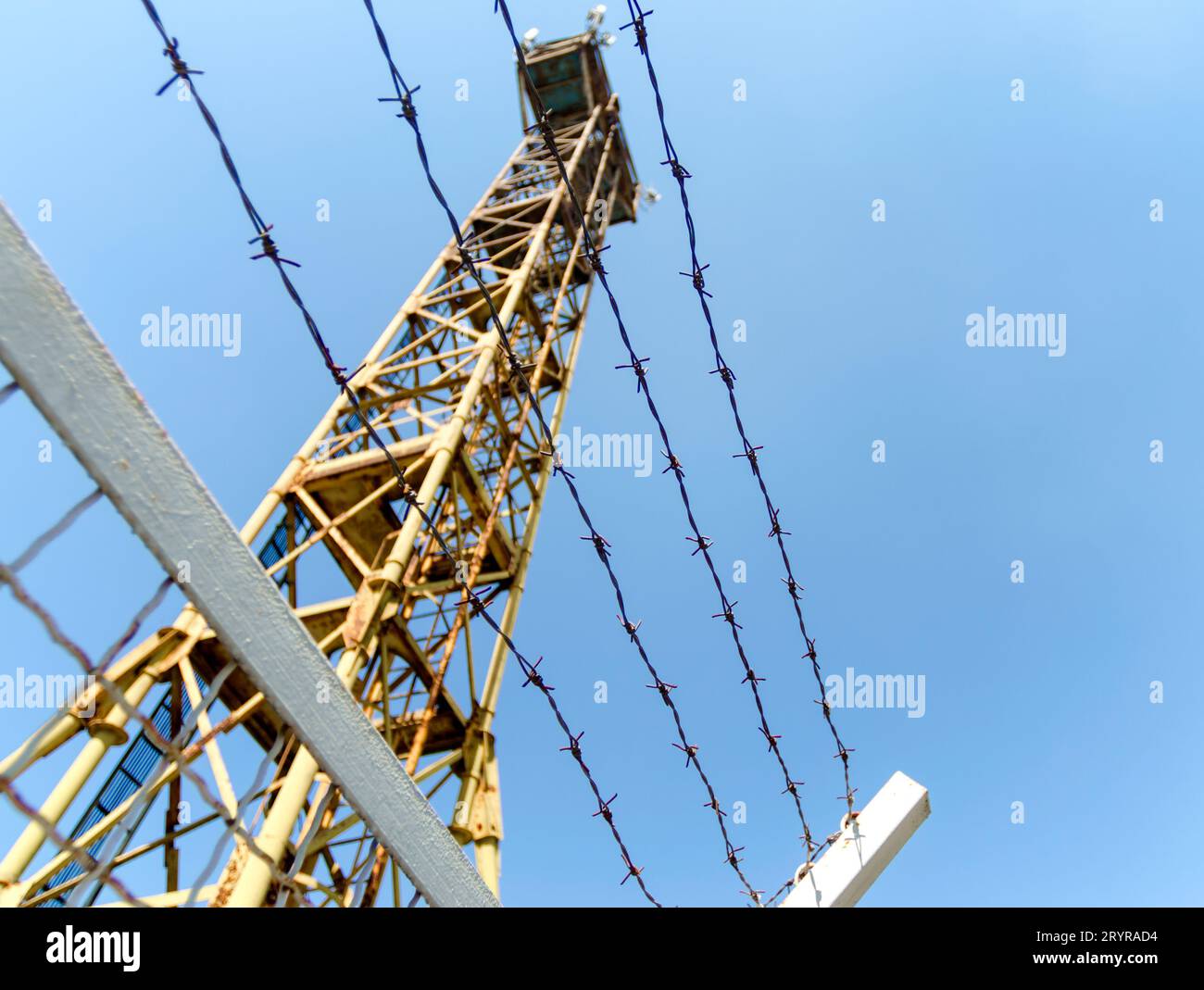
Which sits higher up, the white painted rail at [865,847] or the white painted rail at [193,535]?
the white painted rail at [193,535]

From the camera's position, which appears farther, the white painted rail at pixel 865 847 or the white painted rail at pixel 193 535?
the white painted rail at pixel 865 847

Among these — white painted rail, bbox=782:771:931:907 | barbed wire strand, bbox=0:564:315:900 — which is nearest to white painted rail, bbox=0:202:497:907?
barbed wire strand, bbox=0:564:315:900

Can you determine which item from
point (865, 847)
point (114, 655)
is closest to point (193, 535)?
point (114, 655)

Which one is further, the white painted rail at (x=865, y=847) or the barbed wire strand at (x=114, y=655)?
the white painted rail at (x=865, y=847)

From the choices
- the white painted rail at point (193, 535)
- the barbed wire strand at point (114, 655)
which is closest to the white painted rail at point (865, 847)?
the white painted rail at point (193, 535)

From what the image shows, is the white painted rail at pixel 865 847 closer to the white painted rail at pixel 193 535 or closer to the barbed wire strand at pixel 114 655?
the white painted rail at pixel 193 535

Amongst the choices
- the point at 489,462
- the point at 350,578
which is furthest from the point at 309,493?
the point at 489,462

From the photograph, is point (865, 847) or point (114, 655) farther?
point (865, 847)

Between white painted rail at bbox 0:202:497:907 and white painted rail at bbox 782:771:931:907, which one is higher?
white painted rail at bbox 0:202:497:907

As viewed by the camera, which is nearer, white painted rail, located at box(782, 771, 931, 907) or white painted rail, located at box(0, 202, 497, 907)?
white painted rail, located at box(0, 202, 497, 907)

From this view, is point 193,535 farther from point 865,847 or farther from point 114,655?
point 865,847

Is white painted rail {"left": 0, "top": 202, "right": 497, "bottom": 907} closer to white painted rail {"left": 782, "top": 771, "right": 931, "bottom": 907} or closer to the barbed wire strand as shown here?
the barbed wire strand

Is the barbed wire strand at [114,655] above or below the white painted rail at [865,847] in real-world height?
above
